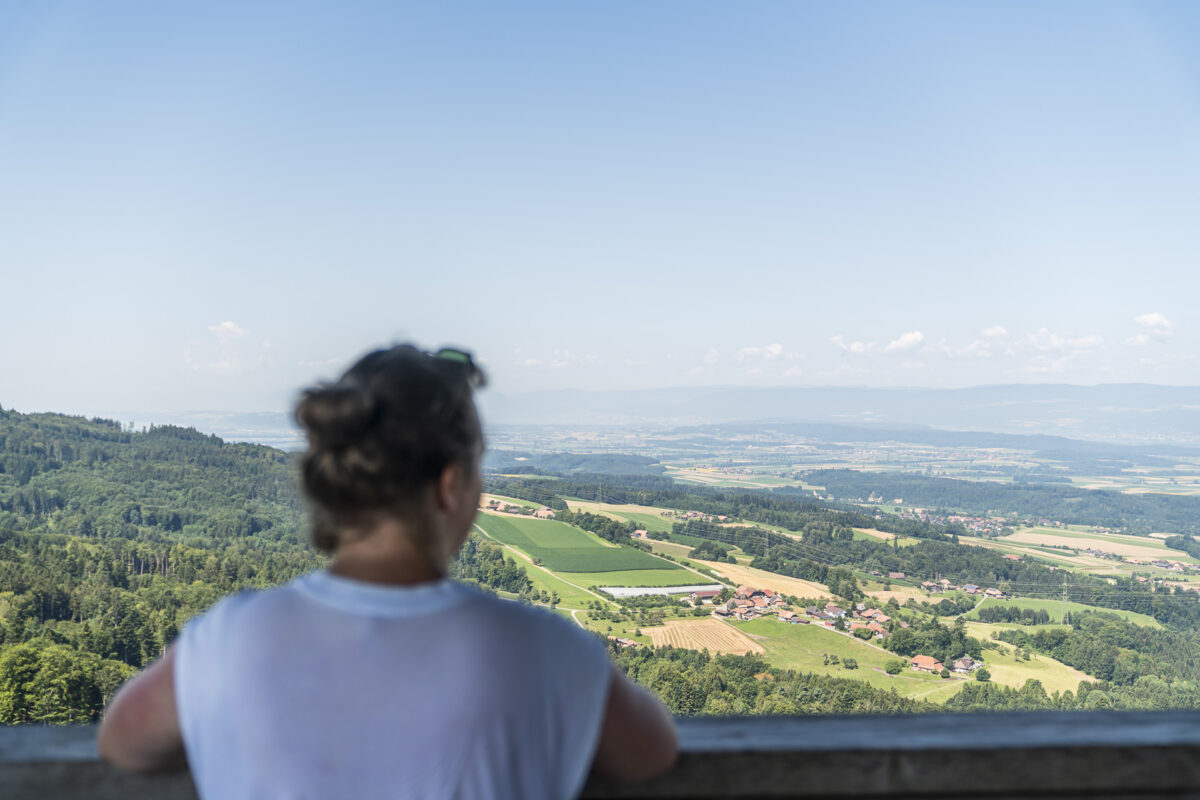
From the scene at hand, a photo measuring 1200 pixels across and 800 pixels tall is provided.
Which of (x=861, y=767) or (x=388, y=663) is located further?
(x=861, y=767)

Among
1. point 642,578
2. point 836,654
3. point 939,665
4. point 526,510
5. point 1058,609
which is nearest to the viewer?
point 939,665

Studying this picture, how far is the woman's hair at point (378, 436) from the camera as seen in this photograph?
Result: 2.08ft

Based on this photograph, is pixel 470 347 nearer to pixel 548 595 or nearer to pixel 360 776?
pixel 360 776

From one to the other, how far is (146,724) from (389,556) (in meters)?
0.29

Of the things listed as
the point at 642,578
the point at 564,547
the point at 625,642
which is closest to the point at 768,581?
the point at 642,578

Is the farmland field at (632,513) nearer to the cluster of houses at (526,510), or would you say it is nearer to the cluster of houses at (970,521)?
the cluster of houses at (526,510)

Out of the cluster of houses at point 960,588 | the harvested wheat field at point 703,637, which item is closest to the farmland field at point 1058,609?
the cluster of houses at point 960,588

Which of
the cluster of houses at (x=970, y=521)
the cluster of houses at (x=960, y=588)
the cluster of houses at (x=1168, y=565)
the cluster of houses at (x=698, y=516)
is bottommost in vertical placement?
the cluster of houses at (x=960, y=588)

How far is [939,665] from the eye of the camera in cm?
2433

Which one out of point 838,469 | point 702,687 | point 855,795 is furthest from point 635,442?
point 855,795

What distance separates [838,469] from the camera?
66.4 meters

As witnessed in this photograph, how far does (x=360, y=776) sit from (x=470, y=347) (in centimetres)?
40

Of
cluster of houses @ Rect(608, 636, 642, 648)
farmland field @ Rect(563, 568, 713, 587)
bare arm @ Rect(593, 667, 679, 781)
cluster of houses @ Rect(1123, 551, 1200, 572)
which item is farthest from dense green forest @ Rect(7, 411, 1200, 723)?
cluster of houses @ Rect(1123, 551, 1200, 572)

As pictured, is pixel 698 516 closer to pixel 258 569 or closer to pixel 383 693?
pixel 258 569
